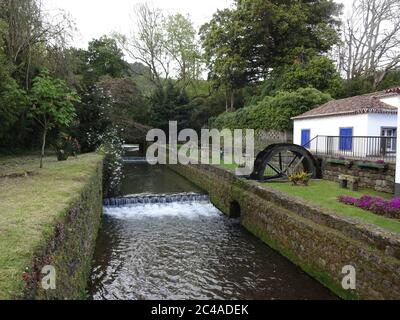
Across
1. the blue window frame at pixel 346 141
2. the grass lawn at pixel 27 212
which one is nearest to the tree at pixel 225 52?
the blue window frame at pixel 346 141

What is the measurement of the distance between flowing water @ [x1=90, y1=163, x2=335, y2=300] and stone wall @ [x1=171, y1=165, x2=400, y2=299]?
1.31ft

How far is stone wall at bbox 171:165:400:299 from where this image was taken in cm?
679

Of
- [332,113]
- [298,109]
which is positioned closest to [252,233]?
[332,113]

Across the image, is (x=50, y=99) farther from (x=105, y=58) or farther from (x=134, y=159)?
(x=105, y=58)

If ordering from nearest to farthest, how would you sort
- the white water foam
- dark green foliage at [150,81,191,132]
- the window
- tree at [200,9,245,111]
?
the window → the white water foam → tree at [200,9,245,111] → dark green foliage at [150,81,191,132]

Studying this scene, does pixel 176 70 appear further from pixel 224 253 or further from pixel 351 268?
pixel 351 268

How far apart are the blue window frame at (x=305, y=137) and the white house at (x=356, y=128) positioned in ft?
1.10

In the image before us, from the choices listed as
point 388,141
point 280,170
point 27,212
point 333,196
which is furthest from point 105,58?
point 27,212

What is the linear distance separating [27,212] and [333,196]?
30.6 ft

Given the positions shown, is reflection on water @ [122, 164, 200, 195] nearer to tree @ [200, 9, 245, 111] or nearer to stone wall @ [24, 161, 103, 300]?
tree @ [200, 9, 245, 111]

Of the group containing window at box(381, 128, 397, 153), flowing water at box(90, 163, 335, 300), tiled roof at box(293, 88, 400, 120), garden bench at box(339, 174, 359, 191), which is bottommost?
flowing water at box(90, 163, 335, 300)

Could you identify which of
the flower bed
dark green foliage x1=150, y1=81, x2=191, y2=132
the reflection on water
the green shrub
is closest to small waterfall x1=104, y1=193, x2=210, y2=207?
the reflection on water

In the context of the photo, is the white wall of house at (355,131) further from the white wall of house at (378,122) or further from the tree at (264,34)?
the tree at (264,34)

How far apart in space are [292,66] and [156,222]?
1992cm
